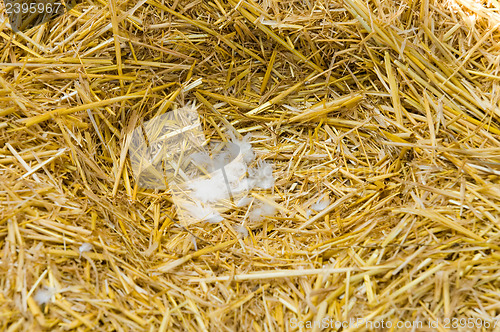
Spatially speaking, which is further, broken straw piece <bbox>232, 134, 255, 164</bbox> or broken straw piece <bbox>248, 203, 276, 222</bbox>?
broken straw piece <bbox>232, 134, 255, 164</bbox>

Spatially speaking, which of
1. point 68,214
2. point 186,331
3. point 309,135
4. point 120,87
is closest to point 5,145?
point 68,214

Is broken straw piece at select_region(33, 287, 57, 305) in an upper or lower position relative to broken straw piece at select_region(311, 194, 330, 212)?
upper

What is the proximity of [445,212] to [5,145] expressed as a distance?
4.58ft

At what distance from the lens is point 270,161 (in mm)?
1582

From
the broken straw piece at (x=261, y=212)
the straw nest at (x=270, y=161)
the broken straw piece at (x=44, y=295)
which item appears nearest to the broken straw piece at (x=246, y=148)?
the straw nest at (x=270, y=161)

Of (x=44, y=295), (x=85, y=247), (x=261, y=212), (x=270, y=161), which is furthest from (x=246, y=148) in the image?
(x=44, y=295)

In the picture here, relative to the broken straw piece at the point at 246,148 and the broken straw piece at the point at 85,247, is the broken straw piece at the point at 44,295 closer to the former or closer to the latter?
the broken straw piece at the point at 85,247

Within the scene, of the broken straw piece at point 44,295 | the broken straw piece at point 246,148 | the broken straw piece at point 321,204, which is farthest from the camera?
the broken straw piece at point 246,148

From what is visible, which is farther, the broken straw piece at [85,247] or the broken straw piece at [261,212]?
the broken straw piece at [261,212]

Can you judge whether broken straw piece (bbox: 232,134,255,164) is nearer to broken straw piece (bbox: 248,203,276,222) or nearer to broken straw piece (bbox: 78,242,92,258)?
broken straw piece (bbox: 248,203,276,222)

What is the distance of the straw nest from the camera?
3.59 feet

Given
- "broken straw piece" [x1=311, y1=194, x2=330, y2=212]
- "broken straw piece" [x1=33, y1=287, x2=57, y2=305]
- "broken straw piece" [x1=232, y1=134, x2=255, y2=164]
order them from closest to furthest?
"broken straw piece" [x1=33, y1=287, x2=57, y2=305] → "broken straw piece" [x1=311, y1=194, x2=330, y2=212] → "broken straw piece" [x1=232, y1=134, x2=255, y2=164]

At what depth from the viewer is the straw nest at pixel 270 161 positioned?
1096 millimetres

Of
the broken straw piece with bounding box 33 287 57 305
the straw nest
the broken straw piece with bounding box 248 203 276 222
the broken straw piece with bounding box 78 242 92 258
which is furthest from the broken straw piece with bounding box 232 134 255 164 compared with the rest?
the broken straw piece with bounding box 33 287 57 305
